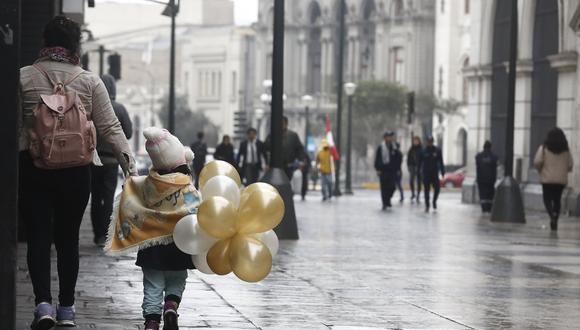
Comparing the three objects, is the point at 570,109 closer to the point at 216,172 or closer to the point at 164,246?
the point at 216,172

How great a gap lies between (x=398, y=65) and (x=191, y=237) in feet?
293

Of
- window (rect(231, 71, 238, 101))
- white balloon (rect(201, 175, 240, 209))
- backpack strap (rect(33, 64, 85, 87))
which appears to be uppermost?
window (rect(231, 71, 238, 101))

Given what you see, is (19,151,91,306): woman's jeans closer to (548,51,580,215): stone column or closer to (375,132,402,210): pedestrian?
(548,51,580,215): stone column

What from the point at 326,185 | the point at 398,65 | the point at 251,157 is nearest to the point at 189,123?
the point at 398,65

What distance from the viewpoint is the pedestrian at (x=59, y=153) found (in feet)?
29.9

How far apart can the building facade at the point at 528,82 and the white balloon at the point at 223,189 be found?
66.8 ft

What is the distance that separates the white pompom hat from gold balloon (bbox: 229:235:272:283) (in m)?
0.59

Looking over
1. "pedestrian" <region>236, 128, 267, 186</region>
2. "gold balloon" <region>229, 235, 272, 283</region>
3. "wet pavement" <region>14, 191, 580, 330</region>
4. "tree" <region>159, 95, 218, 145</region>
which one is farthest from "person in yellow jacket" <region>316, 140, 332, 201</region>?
"tree" <region>159, 95, 218, 145</region>

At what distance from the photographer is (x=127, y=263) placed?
14492 millimetres

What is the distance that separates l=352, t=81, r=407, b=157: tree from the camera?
85.6 metres

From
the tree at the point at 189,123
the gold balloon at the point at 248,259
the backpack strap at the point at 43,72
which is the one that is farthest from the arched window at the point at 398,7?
the gold balloon at the point at 248,259

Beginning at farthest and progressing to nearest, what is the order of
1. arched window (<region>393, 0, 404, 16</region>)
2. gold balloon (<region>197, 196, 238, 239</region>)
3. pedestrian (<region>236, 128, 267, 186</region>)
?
arched window (<region>393, 0, 404, 16</region>) → pedestrian (<region>236, 128, 267, 186</region>) → gold balloon (<region>197, 196, 238, 239</region>)

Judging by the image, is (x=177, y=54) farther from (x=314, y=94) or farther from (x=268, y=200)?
(x=268, y=200)

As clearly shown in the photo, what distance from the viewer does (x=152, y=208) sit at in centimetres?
901
